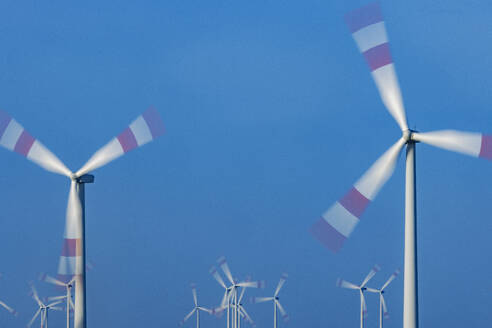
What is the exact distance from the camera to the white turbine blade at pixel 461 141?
20078 mm

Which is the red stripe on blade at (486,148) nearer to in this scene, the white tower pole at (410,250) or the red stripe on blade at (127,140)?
the white tower pole at (410,250)

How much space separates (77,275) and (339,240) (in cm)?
992

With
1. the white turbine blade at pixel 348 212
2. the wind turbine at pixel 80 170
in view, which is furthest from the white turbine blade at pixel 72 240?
the white turbine blade at pixel 348 212

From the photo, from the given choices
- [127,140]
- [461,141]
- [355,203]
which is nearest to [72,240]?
[127,140]

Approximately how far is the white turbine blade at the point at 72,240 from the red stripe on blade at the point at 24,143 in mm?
1951

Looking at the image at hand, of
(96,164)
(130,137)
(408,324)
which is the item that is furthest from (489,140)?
(96,164)

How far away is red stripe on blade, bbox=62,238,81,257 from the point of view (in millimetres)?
26498

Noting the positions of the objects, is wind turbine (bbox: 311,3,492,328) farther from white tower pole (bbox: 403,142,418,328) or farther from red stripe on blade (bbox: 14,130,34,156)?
red stripe on blade (bbox: 14,130,34,156)

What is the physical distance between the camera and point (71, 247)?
88.0 feet

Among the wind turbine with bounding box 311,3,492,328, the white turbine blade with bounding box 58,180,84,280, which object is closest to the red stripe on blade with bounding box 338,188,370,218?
the wind turbine with bounding box 311,3,492,328

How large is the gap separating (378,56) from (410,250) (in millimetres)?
4451

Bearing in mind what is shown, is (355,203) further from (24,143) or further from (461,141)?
(24,143)

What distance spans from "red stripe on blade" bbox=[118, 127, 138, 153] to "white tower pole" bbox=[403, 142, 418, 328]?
7.86 metres

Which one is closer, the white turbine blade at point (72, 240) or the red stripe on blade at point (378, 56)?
the red stripe on blade at point (378, 56)
